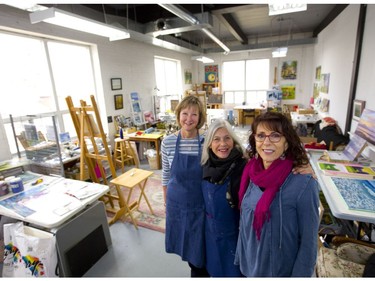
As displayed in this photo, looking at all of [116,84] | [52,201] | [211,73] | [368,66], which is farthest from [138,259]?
[211,73]

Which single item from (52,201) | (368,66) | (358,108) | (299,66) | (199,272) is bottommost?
(199,272)

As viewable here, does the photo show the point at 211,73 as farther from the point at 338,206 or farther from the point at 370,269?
the point at 370,269

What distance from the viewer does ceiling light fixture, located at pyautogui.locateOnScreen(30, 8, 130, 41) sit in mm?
2158

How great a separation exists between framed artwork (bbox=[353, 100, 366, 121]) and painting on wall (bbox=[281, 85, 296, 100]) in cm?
556

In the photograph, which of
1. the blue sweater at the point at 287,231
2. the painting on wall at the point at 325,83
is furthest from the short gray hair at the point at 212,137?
the painting on wall at the point at 325,83

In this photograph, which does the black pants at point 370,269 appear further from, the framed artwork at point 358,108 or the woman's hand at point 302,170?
the framed artwork at point 358,108

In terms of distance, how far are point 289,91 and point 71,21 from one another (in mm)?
8017

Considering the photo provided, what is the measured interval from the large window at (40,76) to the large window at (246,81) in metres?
6.19

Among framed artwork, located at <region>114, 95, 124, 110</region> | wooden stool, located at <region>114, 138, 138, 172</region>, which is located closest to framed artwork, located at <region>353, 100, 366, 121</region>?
wooden stool, located at <region>114, 138, 138, 172</region>

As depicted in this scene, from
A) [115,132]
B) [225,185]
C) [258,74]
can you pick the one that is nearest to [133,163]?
[115,132]

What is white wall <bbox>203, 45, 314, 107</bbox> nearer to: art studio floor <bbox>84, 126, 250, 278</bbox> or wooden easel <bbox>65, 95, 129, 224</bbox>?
art studio floor <bbox>84, 126, 250, 278</bbox>

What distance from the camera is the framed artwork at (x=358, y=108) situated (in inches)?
112

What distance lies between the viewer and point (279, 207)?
0.99 meters

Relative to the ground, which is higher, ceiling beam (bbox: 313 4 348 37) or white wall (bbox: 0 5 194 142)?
ceiling beam (bbox: 313 4 348 37)
